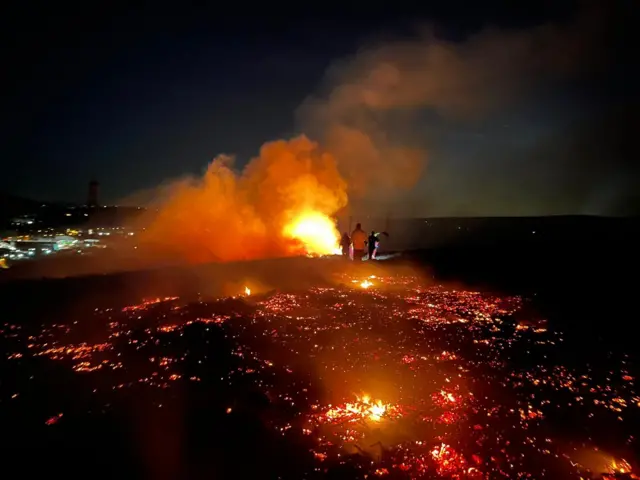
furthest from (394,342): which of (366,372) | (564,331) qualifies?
(564,331)

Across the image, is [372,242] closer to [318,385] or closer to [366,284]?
[366,284]

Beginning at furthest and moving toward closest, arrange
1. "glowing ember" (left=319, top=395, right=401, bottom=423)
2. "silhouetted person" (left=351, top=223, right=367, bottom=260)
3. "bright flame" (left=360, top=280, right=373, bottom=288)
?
"silhouetted person" (left=351, top=223, right=367, bottom=260)
"bright flame" (left=360, top=280, right=373, bottom=288)
"glowing ember" (left=319, top=395, right=401, bottom=423)

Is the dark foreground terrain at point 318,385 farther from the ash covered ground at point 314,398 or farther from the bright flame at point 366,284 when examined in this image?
the bright flame at point 366,284

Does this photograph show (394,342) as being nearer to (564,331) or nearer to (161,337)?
(564,331)

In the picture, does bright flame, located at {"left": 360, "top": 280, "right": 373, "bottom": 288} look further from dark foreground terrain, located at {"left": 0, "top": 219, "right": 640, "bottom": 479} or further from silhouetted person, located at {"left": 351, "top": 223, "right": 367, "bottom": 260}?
silhouetted person, located at {"left": 351, "top": 223, "right": 367, "bottom": 260}

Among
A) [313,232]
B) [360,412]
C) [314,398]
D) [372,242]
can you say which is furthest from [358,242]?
[360,412]

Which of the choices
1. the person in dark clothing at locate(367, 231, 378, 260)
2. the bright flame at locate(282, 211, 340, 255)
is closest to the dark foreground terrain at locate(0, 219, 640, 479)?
the person in dark clothing at locate(367, 231, 378, 260)
